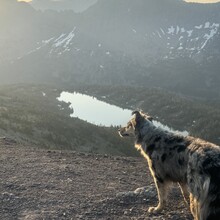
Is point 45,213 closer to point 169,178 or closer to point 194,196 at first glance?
point 169,178

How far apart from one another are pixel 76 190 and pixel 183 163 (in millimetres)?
5664

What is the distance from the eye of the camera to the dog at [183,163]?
8391 mm

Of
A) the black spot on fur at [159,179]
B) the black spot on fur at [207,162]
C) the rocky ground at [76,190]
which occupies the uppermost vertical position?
the black spot on fur at [207,162]

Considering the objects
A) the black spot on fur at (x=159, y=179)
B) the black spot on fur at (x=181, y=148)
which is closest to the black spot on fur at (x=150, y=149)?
the black spot on fur at (x=159, y=179)

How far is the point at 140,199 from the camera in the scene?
13773 mm

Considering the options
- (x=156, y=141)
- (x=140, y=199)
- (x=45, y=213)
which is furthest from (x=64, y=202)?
(x=156, y=141)

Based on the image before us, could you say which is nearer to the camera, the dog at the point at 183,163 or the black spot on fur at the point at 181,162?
the dog at the point at 183,163

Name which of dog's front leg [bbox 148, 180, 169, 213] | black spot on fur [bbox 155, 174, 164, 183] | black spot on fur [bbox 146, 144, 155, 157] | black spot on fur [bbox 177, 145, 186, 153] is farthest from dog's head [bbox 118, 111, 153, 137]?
black spot on fur [bbox 177, 145, 186, 153]

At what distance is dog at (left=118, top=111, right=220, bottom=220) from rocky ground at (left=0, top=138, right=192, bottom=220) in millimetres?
1155

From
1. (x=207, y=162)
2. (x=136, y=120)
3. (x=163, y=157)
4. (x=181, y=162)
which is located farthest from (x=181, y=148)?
(x=136, y=120)

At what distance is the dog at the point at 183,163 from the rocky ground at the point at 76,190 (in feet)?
3.79

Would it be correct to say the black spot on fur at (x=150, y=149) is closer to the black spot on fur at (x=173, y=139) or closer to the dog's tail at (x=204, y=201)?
the black spot on fur at (x=173, y=139)

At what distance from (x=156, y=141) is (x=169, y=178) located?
127 cm

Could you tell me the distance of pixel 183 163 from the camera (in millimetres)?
10734
